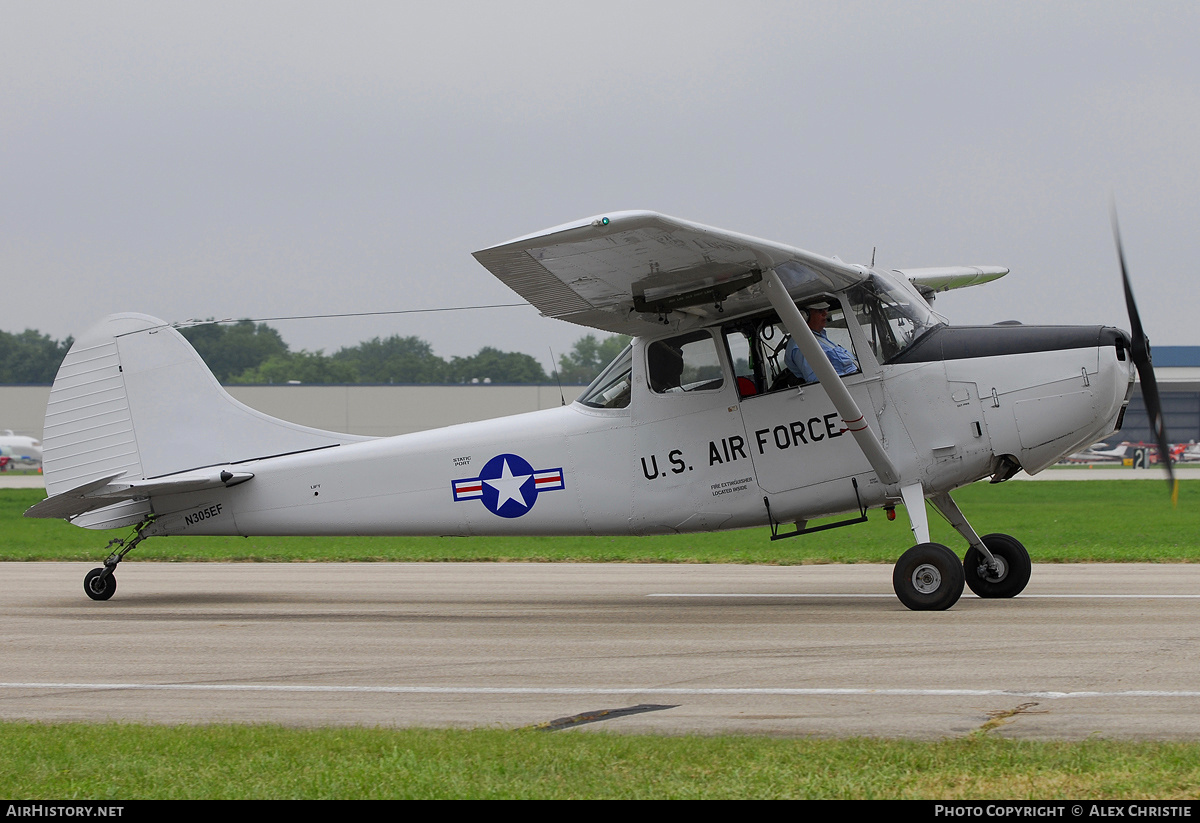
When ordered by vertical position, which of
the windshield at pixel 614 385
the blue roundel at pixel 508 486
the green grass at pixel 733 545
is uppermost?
the windshield at pixel 614 385

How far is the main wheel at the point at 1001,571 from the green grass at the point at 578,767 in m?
6.62

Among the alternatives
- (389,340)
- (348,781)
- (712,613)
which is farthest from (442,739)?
(389,340)

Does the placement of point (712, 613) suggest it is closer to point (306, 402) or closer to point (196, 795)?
point (196, 795)

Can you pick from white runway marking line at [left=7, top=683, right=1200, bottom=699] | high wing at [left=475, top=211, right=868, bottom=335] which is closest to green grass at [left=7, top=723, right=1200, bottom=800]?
white runway marking line at [left=7, top=683, right=1200, bottom=699]

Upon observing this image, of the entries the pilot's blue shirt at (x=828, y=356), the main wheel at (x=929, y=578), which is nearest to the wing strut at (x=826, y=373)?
the pilot's blue shirt at (x=828, y=356)

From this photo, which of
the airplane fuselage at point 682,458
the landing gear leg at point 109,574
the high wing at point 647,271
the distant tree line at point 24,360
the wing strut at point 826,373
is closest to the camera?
the high wing at point 647,271

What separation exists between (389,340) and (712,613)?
10632cm

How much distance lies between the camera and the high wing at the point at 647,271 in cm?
909

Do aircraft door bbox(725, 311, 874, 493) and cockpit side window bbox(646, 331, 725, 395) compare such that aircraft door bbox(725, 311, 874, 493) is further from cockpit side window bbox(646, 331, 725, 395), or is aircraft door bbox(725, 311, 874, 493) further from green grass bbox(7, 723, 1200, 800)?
green grass bbox(7, 723, 1200, 800)

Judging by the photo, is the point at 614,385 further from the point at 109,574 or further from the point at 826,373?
the point at 109,574

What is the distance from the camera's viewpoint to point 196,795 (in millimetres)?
4781

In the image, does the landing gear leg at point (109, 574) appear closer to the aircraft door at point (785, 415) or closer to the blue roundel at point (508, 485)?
the blue roundel at point (508, 485)

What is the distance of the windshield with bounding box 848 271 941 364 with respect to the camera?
36.6 ft

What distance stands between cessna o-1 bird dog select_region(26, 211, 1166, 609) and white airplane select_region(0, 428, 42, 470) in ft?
271
